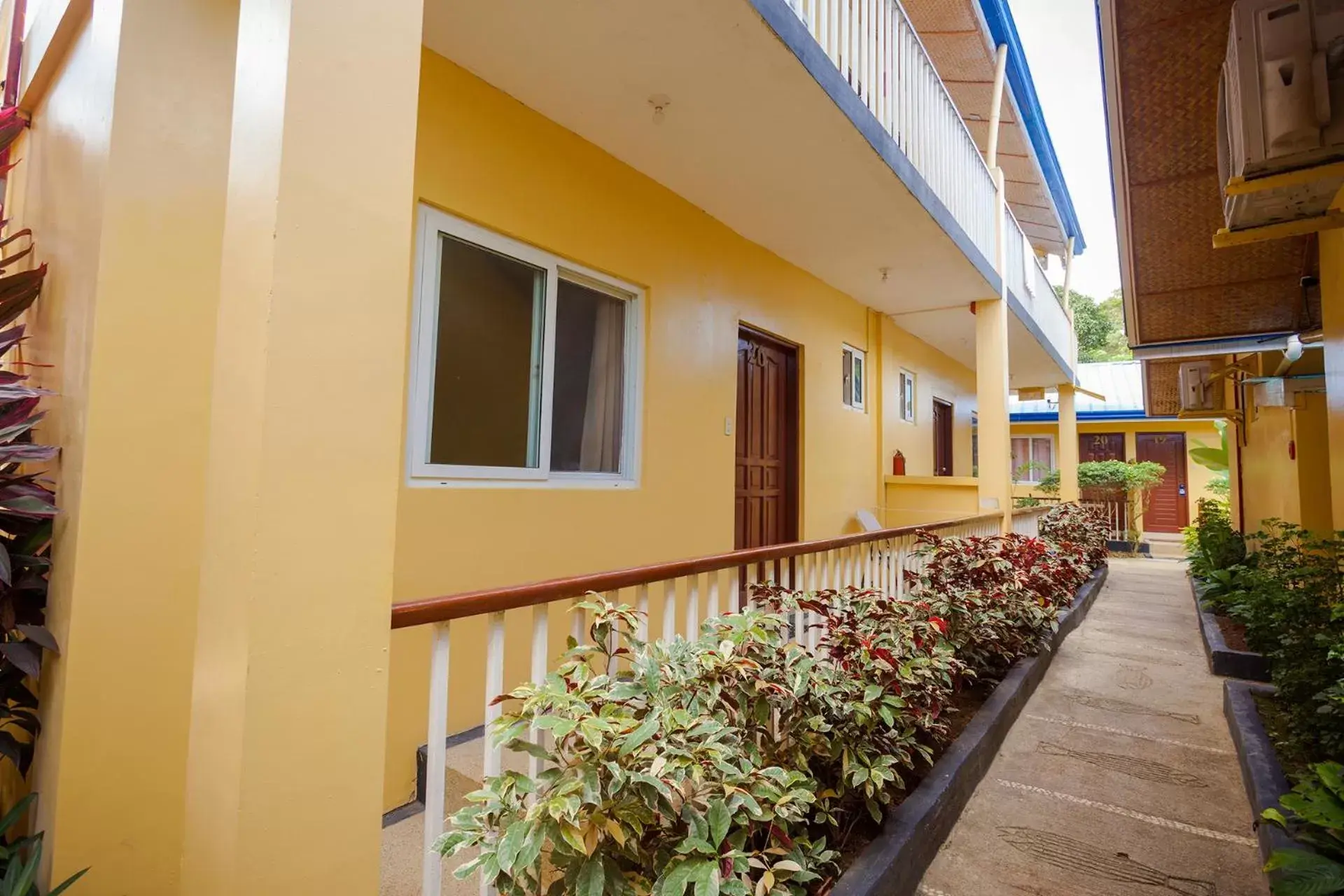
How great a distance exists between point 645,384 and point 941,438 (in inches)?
288

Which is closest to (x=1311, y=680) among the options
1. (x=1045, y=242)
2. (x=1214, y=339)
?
(x=1214, y=339)

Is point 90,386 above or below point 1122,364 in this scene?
below

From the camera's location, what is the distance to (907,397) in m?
8.23

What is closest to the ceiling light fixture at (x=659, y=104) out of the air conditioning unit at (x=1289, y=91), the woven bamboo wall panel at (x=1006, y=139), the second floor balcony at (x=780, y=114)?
the second floor balcony at (x=780, y=114)

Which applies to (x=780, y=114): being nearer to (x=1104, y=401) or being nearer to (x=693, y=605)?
(x=693, y=605)

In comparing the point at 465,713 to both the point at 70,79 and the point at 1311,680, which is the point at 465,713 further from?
the point at 1311,680

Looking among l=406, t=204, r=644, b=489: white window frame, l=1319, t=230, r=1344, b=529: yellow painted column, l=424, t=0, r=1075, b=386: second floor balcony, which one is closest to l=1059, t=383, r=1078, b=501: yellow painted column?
l=424, t=0, r=1075, b=386: second floor balcony

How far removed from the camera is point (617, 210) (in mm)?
3803

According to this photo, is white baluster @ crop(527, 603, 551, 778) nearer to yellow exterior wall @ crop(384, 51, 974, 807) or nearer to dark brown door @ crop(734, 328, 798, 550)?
yellow exterior wall @ crop(384, 51, 974, 807)

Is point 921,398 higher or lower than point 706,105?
lower

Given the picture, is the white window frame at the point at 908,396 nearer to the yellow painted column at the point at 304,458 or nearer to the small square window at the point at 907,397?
the small square window at the point at 907,397

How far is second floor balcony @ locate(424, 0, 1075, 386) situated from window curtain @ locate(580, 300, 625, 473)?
102 centimetres

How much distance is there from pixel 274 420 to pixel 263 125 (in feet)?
1.97

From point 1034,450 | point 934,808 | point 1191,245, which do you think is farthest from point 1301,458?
point 1034,450
